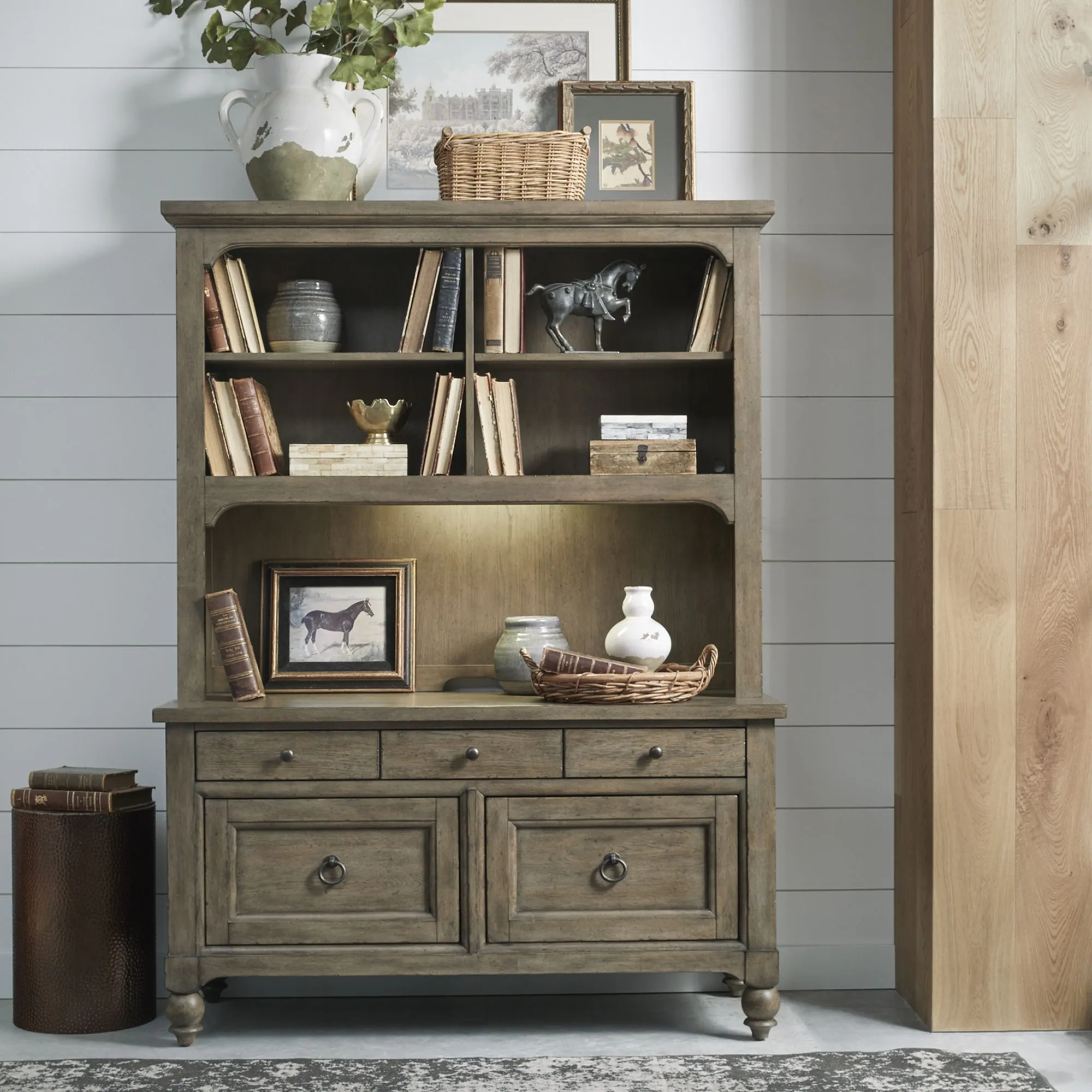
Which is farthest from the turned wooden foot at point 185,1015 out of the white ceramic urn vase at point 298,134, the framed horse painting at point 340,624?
the white ceramic urn vase at point 298,134

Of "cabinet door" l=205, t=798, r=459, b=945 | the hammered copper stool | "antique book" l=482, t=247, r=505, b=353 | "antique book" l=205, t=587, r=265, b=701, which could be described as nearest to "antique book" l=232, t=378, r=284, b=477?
"antique book" l=205, t=587, r=265, b=701

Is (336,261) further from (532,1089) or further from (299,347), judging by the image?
(532,1089)

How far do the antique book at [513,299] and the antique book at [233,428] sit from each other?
2.15ft

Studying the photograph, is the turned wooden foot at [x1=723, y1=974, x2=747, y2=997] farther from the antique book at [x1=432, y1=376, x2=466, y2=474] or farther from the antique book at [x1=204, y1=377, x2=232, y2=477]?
the antique book at [x1=204, y1=377, x2=232, y2=477]

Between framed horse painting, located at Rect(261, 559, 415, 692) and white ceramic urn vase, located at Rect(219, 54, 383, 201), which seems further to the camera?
framed horse painting, located at Rect(261, 559, 415, 692)

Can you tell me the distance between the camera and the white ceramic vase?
291 centimetres

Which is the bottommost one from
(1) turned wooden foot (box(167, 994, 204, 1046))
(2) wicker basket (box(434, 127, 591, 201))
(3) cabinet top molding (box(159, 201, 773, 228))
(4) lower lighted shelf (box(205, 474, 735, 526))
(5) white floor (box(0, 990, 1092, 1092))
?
(5) white floor (box(0, 990, 1092, 1092))

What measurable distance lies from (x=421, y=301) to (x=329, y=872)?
4.40ft

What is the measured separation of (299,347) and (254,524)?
51 cm

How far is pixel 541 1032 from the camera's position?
114 inches

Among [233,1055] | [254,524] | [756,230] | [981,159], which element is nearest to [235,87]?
[254,524]

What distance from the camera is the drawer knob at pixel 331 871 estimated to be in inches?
108

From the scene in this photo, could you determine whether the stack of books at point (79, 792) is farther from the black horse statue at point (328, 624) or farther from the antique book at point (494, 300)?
the antique book at point (494, 300)

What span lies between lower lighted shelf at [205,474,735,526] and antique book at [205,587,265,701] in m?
0.20
